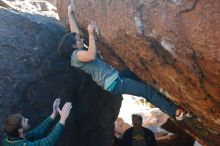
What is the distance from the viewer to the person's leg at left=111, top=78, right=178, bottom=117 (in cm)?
582

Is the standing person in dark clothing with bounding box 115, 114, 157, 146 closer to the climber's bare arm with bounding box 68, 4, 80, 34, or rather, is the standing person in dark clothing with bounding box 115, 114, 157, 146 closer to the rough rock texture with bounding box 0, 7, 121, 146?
the rough rock texture with bounding box 0, 7, 121, 146

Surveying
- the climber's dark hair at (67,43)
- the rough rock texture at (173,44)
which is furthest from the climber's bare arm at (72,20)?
the climber's dark hair at (67,43)

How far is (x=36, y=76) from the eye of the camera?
6492 millimetres

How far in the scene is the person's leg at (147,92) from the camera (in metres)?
5.82

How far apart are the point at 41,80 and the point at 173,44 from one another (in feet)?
9.38

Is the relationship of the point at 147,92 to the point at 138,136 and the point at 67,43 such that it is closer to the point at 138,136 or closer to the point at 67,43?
the point at 67,43

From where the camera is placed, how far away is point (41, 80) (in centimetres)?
657

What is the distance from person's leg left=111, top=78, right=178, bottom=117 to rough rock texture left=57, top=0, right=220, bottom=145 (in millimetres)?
197

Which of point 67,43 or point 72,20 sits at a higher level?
point 72,20

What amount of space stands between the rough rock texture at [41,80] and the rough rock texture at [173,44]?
1.12m

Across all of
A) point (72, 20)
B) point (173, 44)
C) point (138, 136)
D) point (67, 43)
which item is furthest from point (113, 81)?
point (138, 136)

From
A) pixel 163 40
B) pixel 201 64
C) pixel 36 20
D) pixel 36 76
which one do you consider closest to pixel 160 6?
pixel 163 40

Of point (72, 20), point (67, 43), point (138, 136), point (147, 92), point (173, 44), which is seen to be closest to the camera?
point (173, 44)

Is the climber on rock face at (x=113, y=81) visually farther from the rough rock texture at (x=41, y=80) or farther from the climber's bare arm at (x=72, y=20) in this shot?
the rough rock texture at (x=41, y=80)
